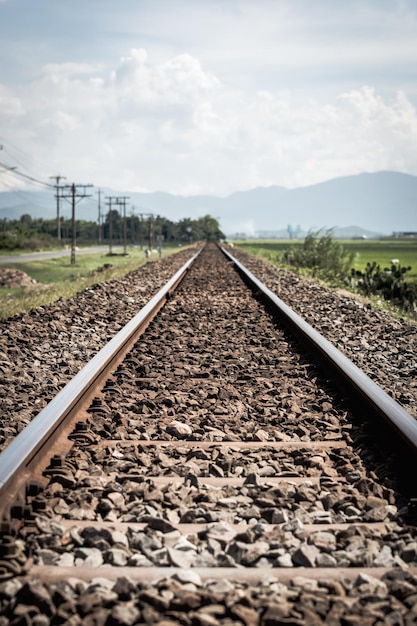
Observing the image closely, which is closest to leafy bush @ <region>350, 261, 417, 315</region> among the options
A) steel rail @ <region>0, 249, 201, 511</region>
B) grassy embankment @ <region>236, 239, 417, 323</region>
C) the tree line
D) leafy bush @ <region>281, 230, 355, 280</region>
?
grassy embankment @ <region>236, 239, 417, 323</region>

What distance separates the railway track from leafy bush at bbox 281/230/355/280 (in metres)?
18.9

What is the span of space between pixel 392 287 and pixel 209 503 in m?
15.0

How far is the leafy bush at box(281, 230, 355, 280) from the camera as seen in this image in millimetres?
25359

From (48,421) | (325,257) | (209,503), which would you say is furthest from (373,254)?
A: (209,503)

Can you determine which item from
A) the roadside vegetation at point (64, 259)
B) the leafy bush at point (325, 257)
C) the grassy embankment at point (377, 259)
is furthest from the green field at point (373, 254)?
the roadside vegetation at point (64, 259)

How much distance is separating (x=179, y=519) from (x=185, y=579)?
2.14 feet

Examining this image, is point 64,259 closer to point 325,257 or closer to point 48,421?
point 325,257

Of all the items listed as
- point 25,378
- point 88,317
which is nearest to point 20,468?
point 25,378

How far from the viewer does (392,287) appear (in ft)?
58.2

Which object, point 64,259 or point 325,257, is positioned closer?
point 325,257

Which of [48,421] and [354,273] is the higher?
[354,273]

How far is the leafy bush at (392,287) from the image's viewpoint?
16.9 m

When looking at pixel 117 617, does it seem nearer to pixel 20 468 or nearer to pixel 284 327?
pixel 20 468

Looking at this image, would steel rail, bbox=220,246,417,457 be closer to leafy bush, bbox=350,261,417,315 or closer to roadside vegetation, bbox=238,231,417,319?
roadside vegetation, bbox=238,231,417,319
